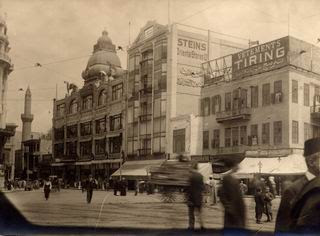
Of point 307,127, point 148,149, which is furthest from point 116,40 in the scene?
point 307,127

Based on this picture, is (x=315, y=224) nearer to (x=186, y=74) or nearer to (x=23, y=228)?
(x=186, y=74)

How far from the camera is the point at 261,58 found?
1.81 metres

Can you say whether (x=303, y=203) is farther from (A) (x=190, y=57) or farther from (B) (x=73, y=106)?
(B) (x=73, y=106)

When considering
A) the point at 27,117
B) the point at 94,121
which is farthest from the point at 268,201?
the point at 27,117

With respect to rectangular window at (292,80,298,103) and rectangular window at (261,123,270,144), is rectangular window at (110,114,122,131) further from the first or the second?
rectangular window at (292,80,298,103)

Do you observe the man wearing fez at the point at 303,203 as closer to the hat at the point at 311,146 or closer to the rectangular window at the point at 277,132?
the hat at the point at 311,146

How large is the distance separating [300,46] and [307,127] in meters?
0.36

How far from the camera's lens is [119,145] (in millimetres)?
2146

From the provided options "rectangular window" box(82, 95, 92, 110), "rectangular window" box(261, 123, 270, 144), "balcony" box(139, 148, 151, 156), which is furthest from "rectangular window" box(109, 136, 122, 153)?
"rectangular window" box(261, 123, 270, 144)

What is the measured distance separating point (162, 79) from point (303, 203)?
937mm

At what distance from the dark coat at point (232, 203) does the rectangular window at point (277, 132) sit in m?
0.26

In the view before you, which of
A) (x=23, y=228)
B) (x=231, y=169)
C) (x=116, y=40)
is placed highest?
(x=116, y=40)

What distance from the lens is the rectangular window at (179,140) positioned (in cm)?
199

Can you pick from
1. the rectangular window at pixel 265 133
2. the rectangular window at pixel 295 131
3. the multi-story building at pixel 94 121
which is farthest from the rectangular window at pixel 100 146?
the rectangular window at pixel 295 131
